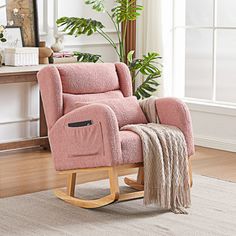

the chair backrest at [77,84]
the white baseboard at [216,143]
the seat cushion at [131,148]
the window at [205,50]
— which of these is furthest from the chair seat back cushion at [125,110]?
the window at [205,50]

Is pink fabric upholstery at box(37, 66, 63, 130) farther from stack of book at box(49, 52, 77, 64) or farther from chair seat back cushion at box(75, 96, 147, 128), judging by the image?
stack of book at box(49, 52, 77, 64)

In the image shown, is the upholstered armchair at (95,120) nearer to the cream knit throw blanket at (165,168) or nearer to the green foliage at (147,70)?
the cream knit throw blanket at (165,168)

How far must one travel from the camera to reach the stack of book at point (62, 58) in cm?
592

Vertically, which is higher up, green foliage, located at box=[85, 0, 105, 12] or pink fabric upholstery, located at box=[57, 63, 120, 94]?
green foliage, located at box=[85, 0, 105, 12]

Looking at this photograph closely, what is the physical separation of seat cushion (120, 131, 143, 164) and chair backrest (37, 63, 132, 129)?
0.49 metres

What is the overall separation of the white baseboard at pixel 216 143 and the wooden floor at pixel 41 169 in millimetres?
86

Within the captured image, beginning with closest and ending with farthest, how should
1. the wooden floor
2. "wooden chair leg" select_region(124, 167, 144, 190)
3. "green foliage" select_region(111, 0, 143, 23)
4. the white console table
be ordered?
"wooden chair leg" select_region(124, 167, 144, 190) < the wooden floor < the white console table < "green foliage" select_region(111, 0, 143, 23)

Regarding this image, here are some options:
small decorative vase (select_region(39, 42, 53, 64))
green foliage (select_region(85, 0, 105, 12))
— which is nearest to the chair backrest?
small decorative vase (select_region(39, 42, 53, 64))

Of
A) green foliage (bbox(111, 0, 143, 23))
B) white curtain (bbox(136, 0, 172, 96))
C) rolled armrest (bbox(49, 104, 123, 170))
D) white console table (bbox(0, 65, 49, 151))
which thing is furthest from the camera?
white curtain (bbox(136, 0, 172, 96))

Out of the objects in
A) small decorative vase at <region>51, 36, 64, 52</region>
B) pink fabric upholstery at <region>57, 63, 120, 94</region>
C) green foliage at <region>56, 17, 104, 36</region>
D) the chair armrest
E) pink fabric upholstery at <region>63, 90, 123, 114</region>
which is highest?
green foliage at <region>56, 17, 104, 36</region>

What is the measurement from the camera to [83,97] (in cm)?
455

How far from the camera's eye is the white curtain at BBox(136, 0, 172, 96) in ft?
20.6

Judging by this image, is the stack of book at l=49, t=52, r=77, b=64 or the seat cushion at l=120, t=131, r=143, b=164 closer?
the seat cushion at l=120, t=131, r=143, b=164

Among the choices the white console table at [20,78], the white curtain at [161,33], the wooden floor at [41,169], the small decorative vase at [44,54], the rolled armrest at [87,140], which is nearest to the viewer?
the rolled armrest at [87,140]
